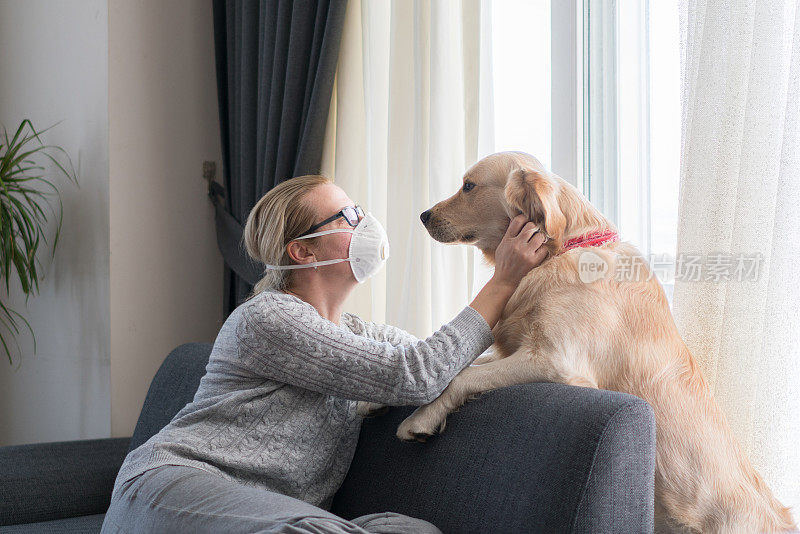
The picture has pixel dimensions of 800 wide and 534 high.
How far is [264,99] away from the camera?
8.70 feet

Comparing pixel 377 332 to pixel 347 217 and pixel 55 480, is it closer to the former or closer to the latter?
pixel 347 217

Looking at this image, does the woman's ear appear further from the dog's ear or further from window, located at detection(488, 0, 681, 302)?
window, located at detection(488, 0, 681, 302)

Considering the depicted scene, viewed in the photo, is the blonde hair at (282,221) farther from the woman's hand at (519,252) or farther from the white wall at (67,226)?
the white wall at (67,226)

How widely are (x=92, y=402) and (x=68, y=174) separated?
0.91 meters

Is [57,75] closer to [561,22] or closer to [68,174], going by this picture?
[68,174]

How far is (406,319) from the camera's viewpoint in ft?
7.00

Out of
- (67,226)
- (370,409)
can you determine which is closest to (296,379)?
(370,409)

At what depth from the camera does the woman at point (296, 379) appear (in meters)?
1.27

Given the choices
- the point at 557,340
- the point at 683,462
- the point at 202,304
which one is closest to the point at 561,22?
the point at 557,340

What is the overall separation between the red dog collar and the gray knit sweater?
22cm

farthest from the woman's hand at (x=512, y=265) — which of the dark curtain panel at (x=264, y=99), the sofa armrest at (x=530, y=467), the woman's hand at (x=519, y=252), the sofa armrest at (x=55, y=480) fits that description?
the sofa armrest at (x=55, y=480)

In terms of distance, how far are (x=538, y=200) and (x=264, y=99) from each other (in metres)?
1.56

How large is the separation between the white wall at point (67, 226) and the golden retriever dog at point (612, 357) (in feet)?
6.12

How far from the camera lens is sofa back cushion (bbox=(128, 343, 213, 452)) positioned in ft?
6.88
